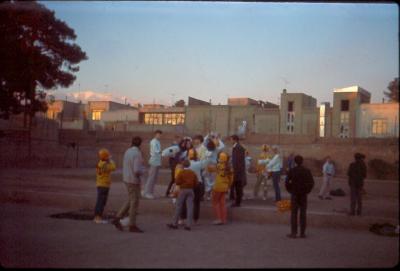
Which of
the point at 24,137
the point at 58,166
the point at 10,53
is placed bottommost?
the point at 58,166

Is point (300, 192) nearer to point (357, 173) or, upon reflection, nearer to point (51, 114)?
point (357, 173)

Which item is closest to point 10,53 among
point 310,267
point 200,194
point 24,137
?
point 24,137

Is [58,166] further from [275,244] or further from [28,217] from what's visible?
[275,244]

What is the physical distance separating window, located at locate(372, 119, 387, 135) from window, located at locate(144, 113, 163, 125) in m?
17.0

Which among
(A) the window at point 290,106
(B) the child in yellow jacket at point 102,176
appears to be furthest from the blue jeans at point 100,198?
(A) the window at point 290,106

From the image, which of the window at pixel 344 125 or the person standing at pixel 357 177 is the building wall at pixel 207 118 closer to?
the window at pixel 344 125

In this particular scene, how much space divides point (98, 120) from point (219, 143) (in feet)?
71.4

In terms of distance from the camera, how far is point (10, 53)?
17.0 m

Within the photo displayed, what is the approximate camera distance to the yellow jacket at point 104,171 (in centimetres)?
855

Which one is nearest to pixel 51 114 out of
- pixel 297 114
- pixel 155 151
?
pixel 155 151

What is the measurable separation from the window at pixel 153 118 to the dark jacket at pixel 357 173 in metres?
27.1

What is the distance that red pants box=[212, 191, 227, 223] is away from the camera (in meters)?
9.02

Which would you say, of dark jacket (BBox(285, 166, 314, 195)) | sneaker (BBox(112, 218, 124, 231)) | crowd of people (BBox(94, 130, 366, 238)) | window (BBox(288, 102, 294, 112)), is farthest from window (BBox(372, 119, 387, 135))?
sneaker (BBox(112, 218, 124, 231))

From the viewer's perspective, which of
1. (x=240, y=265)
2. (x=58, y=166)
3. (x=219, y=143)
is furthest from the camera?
(x=58, y=166)
